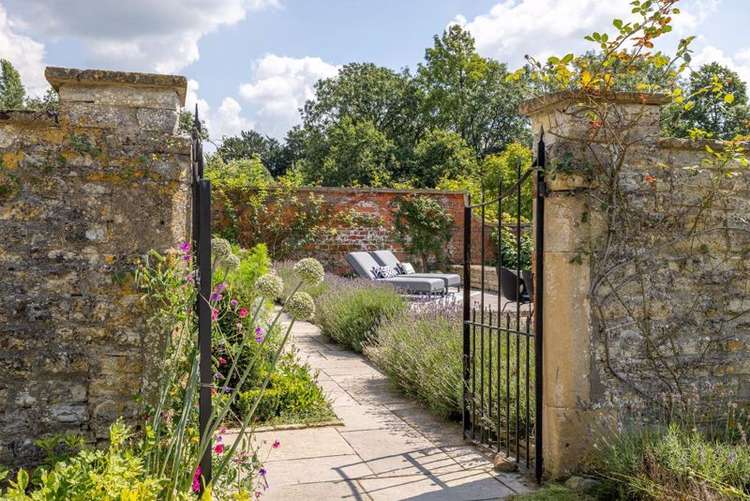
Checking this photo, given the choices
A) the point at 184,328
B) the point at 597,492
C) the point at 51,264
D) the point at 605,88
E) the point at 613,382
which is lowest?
the point at 597,492

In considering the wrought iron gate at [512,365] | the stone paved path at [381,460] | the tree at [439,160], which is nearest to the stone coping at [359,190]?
the stone paved path at [381,460]

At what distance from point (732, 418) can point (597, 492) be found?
42.8 inches

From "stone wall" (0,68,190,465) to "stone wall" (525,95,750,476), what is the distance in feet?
6.92

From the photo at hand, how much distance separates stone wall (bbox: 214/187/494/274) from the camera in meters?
13.6

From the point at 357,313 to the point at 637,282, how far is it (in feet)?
14.7

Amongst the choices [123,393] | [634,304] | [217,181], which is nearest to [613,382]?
[634,304]

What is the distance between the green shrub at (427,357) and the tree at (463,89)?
2389 centimetres

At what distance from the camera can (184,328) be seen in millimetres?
2975

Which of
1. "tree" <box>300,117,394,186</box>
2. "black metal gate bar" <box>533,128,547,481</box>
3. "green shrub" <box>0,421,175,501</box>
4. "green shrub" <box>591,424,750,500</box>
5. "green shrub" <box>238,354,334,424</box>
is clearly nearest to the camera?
"green shrub" <box>0,421,175,501</box>

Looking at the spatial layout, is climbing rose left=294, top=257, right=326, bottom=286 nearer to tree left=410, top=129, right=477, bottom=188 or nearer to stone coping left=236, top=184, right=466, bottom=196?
stone coping left=236, top=184, right=466, bottom=196

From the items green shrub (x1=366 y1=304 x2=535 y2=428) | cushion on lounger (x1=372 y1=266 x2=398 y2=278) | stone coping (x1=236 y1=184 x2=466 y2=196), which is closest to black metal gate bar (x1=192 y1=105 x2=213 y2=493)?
green shrub (x1=366 y1=304 x2=535 y2=428)

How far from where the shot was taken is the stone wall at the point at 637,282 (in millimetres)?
3637

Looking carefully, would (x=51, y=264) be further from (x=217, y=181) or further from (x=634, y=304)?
(x=217, y=181)

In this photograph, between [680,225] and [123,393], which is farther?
[680,225]
